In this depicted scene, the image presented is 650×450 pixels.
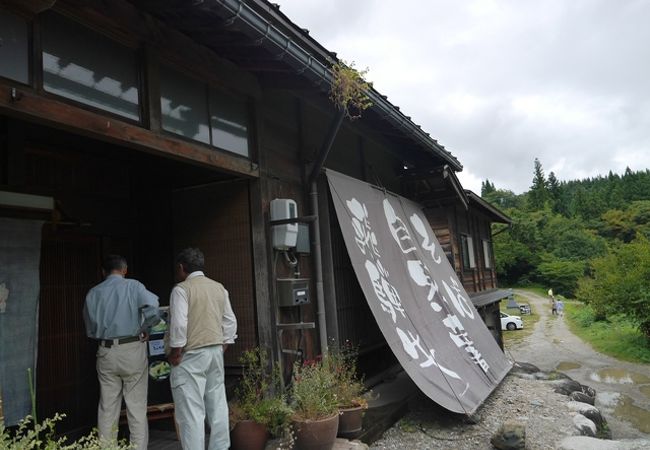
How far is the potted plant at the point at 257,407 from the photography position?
14.6 ft

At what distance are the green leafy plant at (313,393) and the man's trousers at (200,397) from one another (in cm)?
83

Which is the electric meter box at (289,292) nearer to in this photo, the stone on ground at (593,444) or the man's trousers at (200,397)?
the man's trousers at (200,397)

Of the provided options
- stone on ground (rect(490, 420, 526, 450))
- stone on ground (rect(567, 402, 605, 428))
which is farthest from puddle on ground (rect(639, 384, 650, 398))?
stone on ground (rect(490, 420, 526, 450))

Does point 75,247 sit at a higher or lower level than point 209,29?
lower

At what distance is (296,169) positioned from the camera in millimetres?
6223

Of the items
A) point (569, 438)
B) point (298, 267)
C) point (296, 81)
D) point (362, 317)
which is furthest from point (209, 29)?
point (569, 438)

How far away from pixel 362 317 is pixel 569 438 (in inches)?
130

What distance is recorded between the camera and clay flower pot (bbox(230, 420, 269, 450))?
4.43 metres

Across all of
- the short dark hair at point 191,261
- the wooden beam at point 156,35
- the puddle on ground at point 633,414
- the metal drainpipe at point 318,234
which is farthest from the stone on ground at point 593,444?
the wooden beam at point 156,35

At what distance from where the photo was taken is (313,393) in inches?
186

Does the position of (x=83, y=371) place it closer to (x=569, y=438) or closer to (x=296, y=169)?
(x=296, y=169)

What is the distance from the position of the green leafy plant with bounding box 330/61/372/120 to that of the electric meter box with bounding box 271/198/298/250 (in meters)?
1.33

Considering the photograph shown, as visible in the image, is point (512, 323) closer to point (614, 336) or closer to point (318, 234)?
point (614, 336)

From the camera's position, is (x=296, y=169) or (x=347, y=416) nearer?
(x=347, y=416)
